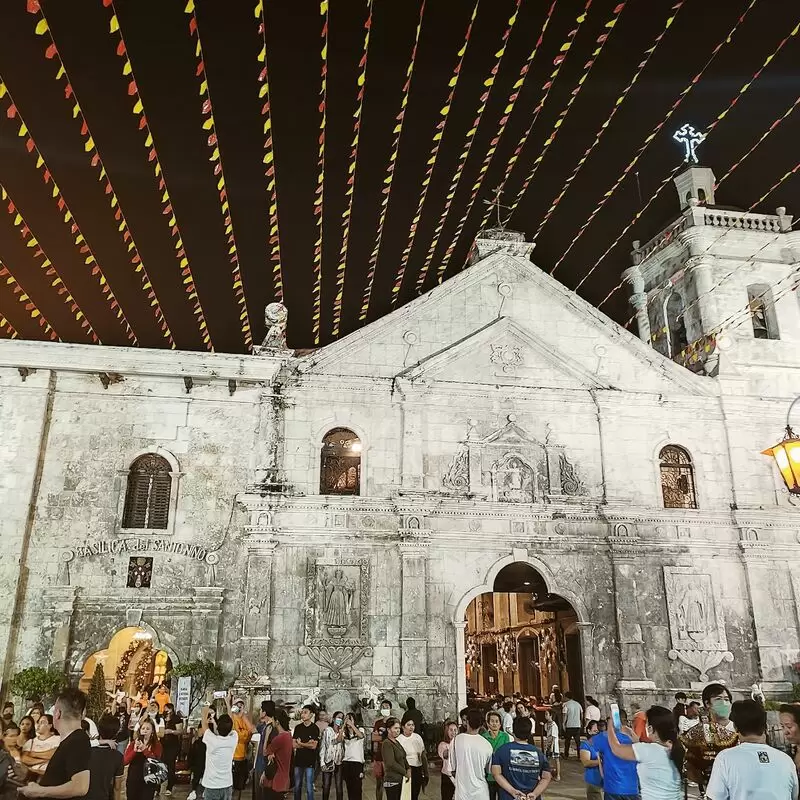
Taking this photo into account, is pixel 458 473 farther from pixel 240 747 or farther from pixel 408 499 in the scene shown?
pixel 240 747

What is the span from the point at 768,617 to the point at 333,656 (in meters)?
11.9

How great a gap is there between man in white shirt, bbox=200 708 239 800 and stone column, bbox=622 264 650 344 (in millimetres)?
21812

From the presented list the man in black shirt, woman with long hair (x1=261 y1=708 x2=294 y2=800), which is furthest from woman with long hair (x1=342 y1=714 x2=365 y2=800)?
the man in black shirt

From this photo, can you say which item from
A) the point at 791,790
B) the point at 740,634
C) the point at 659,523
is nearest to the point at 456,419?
the point at 659,523

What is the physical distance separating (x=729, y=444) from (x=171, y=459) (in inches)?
630

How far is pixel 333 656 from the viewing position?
18.0 metres

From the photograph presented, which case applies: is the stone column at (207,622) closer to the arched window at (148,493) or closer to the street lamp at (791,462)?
the arched window at (148,493)

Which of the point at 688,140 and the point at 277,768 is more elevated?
the point at 688,140

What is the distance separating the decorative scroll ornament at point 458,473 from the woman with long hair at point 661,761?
13105mm

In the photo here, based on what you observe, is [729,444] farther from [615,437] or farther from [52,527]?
[52,527]

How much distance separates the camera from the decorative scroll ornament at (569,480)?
67.0 ft

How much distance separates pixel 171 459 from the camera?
62.9 ft

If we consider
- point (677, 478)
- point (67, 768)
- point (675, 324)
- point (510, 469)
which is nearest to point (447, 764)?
point (67, 768)

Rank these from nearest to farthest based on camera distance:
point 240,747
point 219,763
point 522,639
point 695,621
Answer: point 219,763 < point 240,747 < point 695,621 < point 522,639
